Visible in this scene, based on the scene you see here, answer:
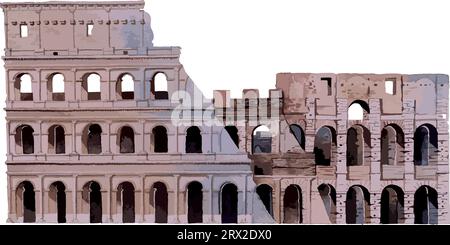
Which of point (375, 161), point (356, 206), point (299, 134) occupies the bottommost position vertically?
point (356, 206)

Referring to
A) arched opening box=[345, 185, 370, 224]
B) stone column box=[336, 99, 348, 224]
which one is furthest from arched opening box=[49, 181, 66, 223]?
arched opening box=[345, 185, 370, 224]

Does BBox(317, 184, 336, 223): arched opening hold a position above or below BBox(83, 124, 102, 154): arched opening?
below

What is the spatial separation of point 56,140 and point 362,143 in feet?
8.99

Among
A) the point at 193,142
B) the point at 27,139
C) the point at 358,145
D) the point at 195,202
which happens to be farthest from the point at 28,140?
the point at 358,145

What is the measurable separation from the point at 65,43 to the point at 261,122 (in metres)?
1.82

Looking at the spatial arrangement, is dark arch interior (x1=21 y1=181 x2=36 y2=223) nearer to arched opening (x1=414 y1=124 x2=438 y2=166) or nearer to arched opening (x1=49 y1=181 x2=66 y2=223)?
arched opening (x1=49 y1=181 x2=66 y2=223)

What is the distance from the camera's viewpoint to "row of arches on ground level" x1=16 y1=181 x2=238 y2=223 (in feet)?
22.4

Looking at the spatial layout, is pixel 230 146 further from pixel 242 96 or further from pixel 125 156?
pixel 125 156

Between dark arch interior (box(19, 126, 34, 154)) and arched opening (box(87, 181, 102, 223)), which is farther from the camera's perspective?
arched opening (box(87, 181, 102, 223))

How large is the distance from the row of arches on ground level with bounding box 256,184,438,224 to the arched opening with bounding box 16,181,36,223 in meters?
2.01

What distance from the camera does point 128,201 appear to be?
22.8ft

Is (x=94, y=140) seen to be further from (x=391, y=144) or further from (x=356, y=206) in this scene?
(x=391, y=144)

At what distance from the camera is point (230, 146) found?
668 cm
